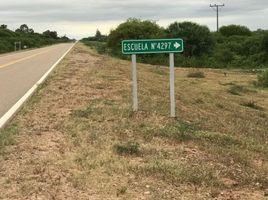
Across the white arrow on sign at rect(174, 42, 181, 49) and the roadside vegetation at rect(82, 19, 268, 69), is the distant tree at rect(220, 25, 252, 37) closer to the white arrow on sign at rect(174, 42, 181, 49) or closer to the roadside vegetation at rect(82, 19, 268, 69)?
the roadside vegetation at rect(82, 19, 268, 69)

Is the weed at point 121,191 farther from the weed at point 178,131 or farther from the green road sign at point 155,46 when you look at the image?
the green road sign at point 155,46

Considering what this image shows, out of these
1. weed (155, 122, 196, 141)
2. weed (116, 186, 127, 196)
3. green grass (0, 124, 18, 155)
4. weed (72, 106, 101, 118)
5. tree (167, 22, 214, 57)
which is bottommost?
weed (116, 186, 127, 196)

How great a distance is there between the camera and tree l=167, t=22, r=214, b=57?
186 feet

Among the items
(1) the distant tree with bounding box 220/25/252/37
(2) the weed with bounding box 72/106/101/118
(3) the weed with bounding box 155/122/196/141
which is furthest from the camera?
(1) the distant tree with bounding box 220/25/252/37

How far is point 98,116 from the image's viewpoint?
10.6 metres

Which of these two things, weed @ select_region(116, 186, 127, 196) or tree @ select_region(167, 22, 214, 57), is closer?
weed @ select_region(116, 186, 127, 196)

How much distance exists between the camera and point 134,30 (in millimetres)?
61031

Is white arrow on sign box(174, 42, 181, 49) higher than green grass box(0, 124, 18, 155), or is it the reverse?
white arrow on sign box(174, 42, 181, 49)

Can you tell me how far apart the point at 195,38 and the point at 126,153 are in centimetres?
4975


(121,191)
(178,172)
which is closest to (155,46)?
(178,172)

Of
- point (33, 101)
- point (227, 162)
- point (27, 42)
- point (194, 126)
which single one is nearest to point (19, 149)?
point (227, 162)

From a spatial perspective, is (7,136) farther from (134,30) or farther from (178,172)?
(134,30)

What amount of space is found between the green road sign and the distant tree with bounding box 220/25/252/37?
82.9m

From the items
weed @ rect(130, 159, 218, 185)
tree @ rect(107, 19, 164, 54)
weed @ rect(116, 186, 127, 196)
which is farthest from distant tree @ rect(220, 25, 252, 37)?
weed @ rect(116, 186, 127, 196)
